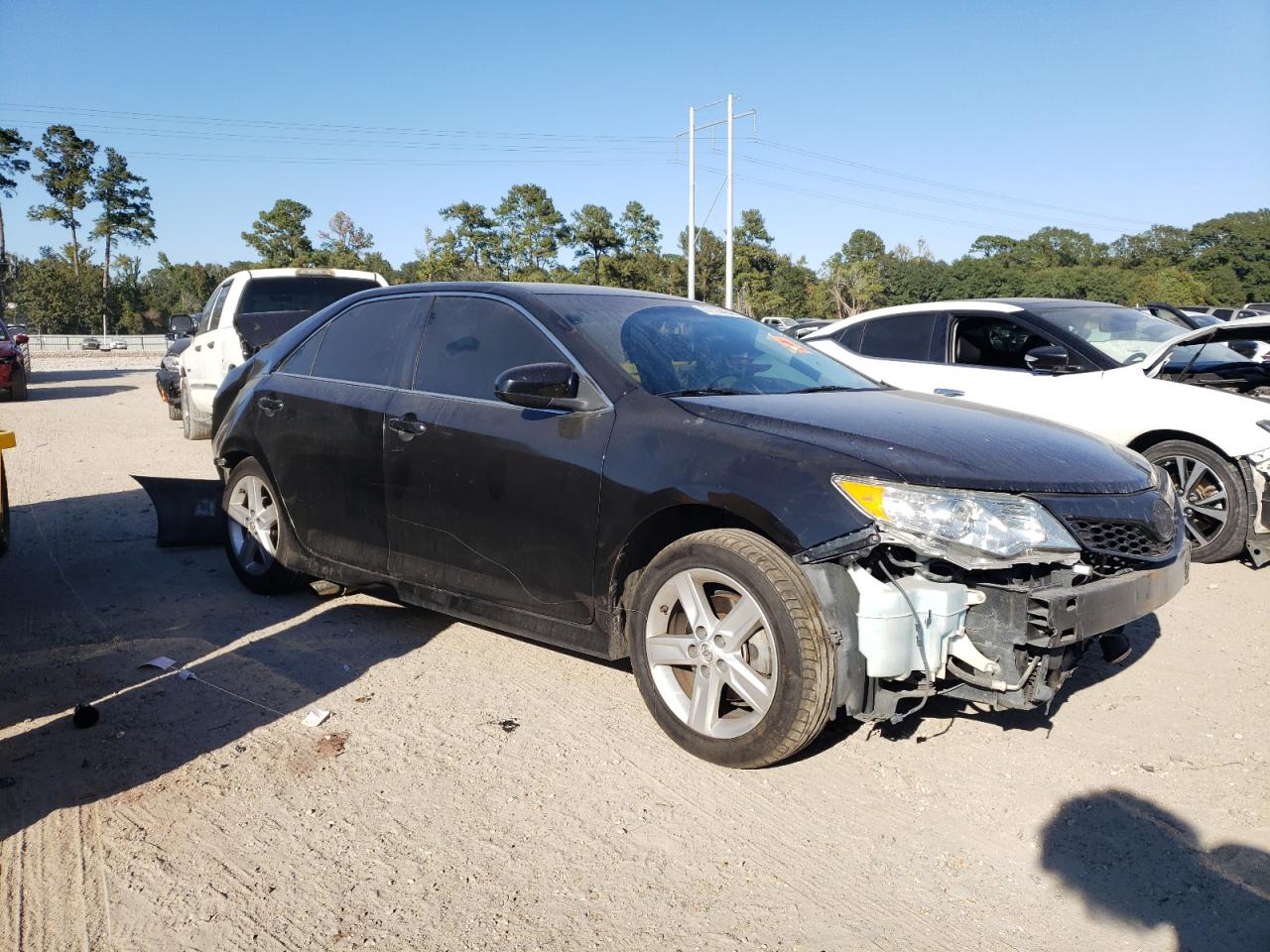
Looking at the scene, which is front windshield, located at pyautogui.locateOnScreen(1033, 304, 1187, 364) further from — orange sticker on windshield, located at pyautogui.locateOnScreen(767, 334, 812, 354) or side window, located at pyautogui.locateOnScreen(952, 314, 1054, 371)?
orange sticker on windshield, located at pyautogui.locateOnScreen(767, 334, 812, 354)

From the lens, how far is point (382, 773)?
11.3 ft

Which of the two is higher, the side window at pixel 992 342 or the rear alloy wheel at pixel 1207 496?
the side window at pixel 992 342

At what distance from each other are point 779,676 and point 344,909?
146 cm

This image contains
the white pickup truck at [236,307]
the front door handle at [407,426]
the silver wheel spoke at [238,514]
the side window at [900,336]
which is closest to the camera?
the front door handle at [407,426]

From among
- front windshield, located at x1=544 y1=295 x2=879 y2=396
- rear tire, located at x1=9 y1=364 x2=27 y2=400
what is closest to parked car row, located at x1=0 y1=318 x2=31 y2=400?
rear tire, located at x1=9 y1=364 x2=27 y2=400

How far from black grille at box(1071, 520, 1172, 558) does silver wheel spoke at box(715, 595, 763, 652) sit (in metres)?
1.09

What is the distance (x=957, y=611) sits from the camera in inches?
123

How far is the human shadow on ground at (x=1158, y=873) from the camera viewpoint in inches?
103

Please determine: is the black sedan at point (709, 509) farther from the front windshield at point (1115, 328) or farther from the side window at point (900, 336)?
the front windshield at point (1115, 328)

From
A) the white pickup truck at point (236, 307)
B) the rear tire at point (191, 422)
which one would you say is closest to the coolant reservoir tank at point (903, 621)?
the white pickup truck at point (236, 307)

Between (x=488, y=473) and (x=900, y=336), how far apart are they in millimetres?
5123

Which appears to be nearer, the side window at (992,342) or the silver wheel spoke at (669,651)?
the silver wheel spoke at (669,651)

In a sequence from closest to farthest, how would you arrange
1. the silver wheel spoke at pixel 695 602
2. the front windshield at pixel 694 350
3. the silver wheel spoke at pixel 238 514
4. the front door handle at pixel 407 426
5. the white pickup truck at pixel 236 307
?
the silver wheel spoke at pixel 695 602 < the front windshield at pixel 694 350 < the front door handle at pixel 407 426 < the silver wheel spoke at pixel 238 514 < the white pickup truck at pixel 236 307

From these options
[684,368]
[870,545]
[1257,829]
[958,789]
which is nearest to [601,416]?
[684,368]
